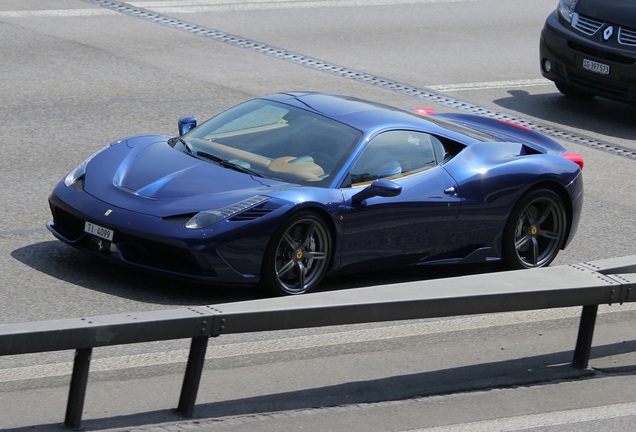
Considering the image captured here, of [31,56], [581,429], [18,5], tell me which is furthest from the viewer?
[18,5]

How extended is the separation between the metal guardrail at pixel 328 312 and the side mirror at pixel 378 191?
154cm

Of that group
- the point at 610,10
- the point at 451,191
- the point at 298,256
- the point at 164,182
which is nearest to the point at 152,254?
the point at 164,182

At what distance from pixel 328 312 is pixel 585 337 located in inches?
71.9

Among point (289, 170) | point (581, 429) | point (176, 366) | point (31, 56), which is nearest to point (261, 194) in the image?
point (289, 170)

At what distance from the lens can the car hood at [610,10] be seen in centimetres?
1487

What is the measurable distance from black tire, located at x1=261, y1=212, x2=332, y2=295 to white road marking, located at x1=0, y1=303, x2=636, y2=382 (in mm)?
596

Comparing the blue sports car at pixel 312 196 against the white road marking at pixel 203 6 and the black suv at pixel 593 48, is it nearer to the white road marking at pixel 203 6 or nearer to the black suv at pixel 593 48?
the black suv at pixel 593 48

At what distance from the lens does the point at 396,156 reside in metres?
9.08

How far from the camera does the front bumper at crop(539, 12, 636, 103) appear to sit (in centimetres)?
1471

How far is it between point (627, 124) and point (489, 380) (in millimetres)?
8516

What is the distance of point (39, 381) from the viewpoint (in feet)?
21.8

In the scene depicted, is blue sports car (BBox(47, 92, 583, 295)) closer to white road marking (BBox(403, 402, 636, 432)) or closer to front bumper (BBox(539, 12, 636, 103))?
white road marking (BBox(403, 402, 636, 432))

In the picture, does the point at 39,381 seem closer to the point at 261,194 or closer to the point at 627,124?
the point at 261,194

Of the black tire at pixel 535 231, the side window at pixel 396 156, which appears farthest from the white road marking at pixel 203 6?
the black tire at pixel 535 231
